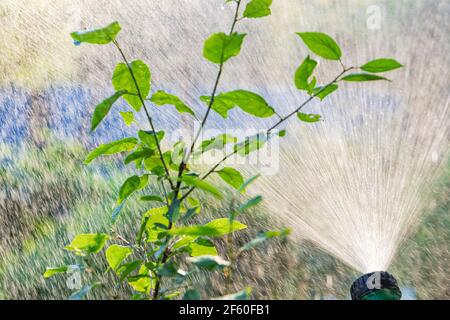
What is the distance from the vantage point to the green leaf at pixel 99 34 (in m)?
0.62

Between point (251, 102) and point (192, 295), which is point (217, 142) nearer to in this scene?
point (251, 102)

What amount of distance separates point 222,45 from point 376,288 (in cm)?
38

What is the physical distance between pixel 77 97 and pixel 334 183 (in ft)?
7.21

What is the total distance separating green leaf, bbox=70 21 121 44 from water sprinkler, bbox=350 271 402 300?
46cm

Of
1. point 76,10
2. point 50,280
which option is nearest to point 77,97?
point 76,10

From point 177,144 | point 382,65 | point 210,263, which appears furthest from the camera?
point 177,144

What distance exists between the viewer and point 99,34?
→ 0.64 m

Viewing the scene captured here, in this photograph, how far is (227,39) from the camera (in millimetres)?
651

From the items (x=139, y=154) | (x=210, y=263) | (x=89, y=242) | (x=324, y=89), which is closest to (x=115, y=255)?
(x=89, y=242)

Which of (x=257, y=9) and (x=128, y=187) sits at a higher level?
(x=257, y=9)

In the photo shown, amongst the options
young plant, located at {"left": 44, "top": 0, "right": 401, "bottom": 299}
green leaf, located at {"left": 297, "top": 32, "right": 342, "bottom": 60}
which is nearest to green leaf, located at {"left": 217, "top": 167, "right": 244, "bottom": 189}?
young plant, located at {"left": 44, "top": 0, "right": 401, "bottom": 299}

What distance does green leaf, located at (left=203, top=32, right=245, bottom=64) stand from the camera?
0.65m

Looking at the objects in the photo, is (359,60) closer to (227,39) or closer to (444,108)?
(444,108)

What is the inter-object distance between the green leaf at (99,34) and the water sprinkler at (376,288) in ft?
1.52
